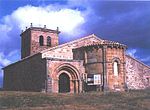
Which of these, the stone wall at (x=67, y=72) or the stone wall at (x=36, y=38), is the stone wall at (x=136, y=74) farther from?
the stone wall at (x=36, y=38)

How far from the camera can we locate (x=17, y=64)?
45.3 metres

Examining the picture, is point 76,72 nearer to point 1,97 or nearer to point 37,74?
point 37,74

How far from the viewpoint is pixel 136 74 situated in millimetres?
47656

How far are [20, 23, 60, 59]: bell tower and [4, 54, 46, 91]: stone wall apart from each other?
4.10 m

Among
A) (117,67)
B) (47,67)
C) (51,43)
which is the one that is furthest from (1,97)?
(51,43)

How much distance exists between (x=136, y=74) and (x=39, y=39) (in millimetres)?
14882

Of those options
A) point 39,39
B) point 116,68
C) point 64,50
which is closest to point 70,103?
point 116,68

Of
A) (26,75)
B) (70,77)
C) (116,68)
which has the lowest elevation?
(70,77)

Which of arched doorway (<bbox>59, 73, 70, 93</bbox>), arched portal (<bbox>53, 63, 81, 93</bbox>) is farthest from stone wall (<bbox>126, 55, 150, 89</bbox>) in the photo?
arched doorway (<bbox>59, 73, 70, 93</bbox>)

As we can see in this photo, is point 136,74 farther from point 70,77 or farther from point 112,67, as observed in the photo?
point 70,77

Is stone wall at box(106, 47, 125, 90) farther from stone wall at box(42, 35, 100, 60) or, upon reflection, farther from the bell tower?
the bell tower

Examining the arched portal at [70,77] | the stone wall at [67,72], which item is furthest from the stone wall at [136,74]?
the arched portal at [70,77]

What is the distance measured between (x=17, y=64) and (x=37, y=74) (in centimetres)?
701

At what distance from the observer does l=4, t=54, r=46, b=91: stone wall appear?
126ft
